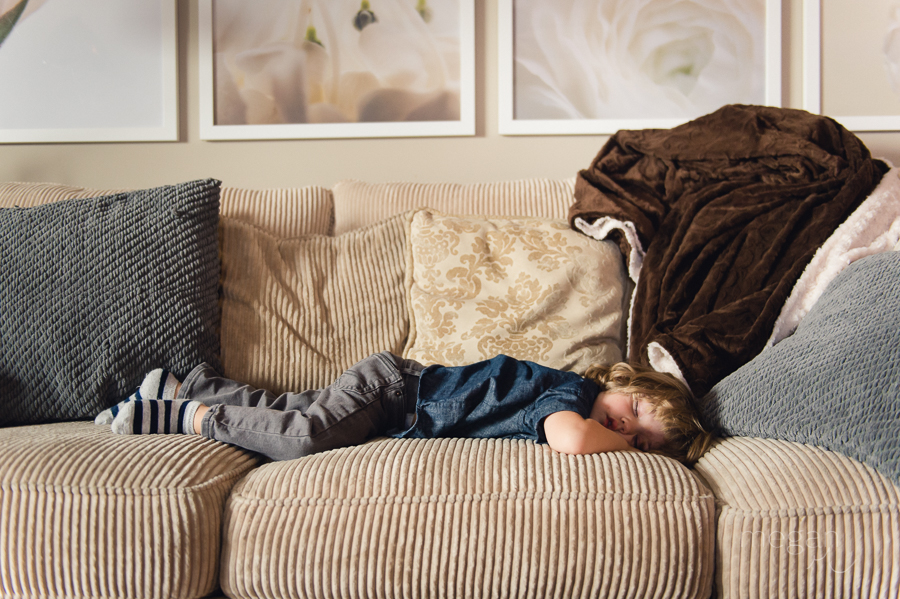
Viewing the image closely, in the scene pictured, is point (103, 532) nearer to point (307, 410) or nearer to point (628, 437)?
point (307, 410)

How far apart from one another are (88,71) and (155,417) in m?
1.51

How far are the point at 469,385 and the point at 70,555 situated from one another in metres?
0.75

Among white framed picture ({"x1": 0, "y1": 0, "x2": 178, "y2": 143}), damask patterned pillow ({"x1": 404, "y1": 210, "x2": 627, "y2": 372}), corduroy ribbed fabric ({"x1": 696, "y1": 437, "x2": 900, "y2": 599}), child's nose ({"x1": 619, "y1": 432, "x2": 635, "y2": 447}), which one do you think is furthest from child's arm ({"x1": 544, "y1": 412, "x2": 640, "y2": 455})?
white framed picture ({"x1": 0, "y1": 0, "x2": 178, "y2": 143})

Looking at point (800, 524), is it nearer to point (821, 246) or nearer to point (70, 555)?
point (821, 246)

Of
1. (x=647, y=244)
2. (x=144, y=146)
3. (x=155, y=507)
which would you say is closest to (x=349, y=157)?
(x=144, y=146)

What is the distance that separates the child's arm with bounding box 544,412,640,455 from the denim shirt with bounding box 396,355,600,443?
7 centimetres

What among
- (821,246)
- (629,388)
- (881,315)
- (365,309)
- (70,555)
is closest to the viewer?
(70,555)

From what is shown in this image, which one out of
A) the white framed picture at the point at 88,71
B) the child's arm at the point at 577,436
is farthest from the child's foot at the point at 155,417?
the white framed picture at the point at 88,71

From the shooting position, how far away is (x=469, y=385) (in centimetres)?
130

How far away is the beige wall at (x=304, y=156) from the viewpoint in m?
2.08

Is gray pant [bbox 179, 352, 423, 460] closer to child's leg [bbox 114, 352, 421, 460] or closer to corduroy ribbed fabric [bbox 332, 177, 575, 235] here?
child's leg [bbox 114, 352, 421, 460]

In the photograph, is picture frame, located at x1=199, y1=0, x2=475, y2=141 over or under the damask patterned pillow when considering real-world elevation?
over

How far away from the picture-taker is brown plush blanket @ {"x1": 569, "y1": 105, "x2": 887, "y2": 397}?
4.47ft

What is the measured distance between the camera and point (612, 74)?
79.8 inches
